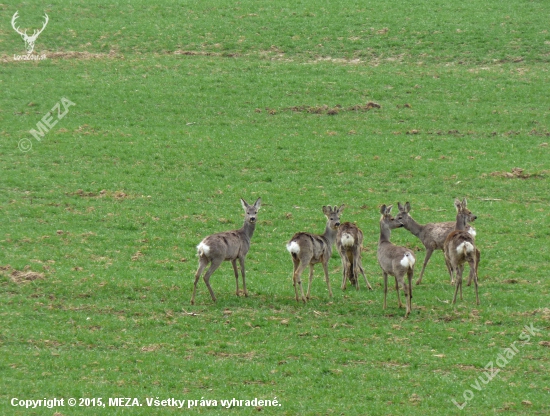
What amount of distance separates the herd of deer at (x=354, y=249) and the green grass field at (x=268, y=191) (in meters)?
0.60

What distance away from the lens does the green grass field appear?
13852 mm

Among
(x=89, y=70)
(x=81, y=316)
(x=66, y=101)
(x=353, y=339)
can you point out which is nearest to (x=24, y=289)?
(x=81, y=316)

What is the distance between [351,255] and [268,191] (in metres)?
7.04

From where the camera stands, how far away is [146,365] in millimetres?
14031

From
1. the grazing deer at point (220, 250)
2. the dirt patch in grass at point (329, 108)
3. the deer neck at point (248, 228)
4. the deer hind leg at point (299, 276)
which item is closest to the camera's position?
the grazing deer at point (220, 250)

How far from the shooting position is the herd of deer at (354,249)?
671 inches

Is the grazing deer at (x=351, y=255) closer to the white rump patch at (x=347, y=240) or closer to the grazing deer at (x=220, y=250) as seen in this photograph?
the white rump patch at (x=347, y=240)

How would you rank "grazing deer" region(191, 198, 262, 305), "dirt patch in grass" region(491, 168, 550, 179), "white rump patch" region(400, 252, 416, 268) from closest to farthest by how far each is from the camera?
"white rump patch" region(400, 252, 416, 268) → "grazing deer" region(191, 198, 262, 305) → "dirt patch in grass" region(491, 168, 550, 179)
